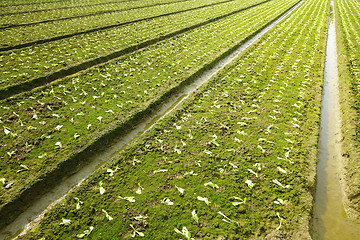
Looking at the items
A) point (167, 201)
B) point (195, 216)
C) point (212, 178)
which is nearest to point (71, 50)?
point (167, 201)

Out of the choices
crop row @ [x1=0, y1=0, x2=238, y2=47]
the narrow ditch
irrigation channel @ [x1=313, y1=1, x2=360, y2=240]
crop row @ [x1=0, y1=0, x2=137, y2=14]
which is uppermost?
crop row @ [x1=0, y1=0, x2=137, y2=14]

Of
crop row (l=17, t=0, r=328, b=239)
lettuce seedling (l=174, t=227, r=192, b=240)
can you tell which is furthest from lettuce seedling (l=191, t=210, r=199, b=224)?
lettuce seedling (l=174, t=227, r=192, b=240)

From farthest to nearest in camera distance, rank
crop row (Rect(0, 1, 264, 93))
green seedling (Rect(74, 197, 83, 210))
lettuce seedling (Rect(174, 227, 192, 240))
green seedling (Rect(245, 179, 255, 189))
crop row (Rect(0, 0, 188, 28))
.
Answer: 1. crop row (Rect(0, 0, 188, 28))
2. crop row (Rect(0, 1, 264, 93))
3. green seedling (Rect(245, 179, 255, 189))
4. green seedling (Rect(74, 197, 83, 210))
5. lettuce seedling (Rect(174, 227, 192, 240))

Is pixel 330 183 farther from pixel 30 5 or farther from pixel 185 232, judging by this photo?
pixel 30 5

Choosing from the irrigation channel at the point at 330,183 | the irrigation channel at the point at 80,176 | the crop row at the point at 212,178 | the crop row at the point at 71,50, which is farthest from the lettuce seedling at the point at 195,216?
the crop row at the point at 71,50

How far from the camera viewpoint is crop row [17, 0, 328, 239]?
4.91 metres

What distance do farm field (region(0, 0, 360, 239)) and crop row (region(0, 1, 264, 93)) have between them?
0.12 m

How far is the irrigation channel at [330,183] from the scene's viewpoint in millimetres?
5118

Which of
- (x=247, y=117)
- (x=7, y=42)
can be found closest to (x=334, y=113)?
(x=247, y=117)

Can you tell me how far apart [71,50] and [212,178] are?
48.0 feet

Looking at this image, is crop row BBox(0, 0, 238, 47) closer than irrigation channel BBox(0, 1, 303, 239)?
No

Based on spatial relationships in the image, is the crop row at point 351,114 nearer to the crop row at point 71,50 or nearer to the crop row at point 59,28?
the crop row at point 71,50

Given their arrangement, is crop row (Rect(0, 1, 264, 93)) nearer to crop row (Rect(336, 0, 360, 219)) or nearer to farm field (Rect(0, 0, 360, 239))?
farm field (Rect(0, 0, 360, 239))

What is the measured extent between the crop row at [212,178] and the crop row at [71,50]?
8760mm
